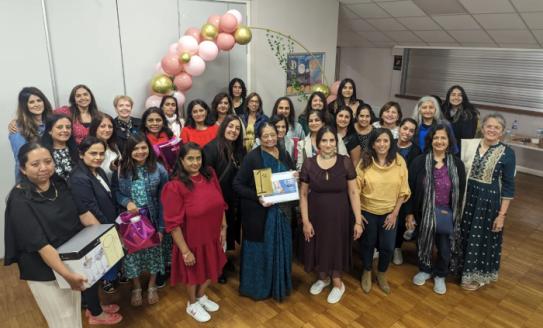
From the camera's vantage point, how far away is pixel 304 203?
2.79m

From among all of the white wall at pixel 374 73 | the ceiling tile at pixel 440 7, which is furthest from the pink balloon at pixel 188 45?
the white wall at pixel 374 73

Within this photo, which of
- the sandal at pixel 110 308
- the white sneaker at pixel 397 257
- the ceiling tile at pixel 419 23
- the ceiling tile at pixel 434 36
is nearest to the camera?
the sandal at pixel 110 308

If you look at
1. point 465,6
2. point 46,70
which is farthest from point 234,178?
point 465,6

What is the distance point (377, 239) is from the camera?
3000 mm

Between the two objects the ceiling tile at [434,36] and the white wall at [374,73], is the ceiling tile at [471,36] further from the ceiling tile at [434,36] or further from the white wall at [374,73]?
the white wall at [374,73]

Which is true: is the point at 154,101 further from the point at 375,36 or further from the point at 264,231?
the point at 375,36

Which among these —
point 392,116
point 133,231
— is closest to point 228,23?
point 392,116

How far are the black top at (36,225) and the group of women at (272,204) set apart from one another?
0.21m

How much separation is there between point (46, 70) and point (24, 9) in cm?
54

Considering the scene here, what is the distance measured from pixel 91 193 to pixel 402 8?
481cm

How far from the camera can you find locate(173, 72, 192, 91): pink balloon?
12.5 ft

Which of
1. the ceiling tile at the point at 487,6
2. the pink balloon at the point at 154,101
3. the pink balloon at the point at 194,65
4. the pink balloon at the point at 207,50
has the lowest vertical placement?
the pink balloon at the point at 154,101

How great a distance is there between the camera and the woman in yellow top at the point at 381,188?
2797mm

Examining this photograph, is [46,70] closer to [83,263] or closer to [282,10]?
[83,263]
